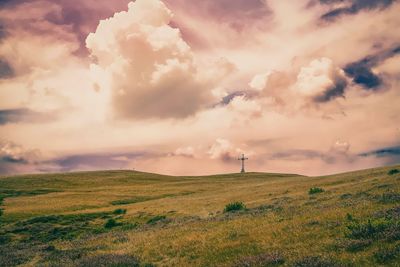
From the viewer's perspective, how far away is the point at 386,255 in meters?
10.8

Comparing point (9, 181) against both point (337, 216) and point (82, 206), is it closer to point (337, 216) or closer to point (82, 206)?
point (82, 206)

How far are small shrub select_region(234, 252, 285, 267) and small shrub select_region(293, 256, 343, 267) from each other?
878 mm

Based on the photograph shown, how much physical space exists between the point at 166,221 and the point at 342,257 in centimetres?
2236

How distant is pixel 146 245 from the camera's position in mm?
19828

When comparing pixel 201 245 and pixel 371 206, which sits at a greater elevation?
pixel 371 206

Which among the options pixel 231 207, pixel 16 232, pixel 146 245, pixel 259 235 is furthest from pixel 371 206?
pixel 16 232

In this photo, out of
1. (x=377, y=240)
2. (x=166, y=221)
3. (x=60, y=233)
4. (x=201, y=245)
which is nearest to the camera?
(x=377, y=240)

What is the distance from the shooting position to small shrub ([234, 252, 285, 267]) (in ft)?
41.4

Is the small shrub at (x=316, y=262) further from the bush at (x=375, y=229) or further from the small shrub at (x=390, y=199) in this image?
the small shrub at (x=390, y=199)

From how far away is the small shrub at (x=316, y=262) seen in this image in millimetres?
11070

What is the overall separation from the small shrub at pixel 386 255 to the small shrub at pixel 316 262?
1.15 meters

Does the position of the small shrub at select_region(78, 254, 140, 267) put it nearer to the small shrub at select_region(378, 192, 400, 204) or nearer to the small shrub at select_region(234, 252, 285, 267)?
the small shrub at select_region(234, 252, 285, 267)

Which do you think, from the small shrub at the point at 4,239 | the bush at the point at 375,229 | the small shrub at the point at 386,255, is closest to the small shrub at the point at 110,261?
the bush at the point at 375,229

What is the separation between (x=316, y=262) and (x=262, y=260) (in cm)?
217
